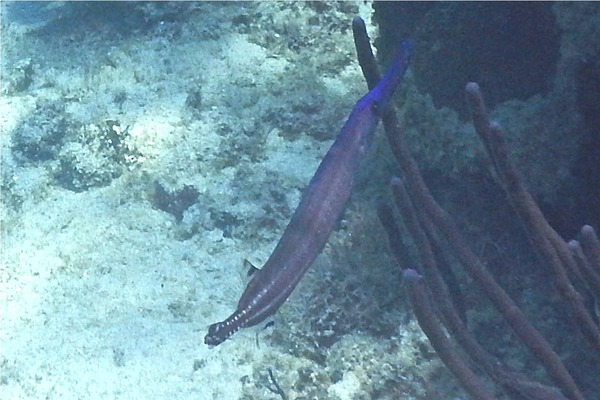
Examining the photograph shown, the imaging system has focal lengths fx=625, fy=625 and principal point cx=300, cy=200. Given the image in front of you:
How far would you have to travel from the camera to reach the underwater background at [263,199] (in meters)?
2.98

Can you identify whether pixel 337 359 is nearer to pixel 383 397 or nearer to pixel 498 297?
pixel 383 397

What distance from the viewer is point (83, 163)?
4.33 metres

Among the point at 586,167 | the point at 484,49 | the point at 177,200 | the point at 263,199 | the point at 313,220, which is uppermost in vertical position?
the point at 484,49

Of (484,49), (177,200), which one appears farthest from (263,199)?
(484,49)

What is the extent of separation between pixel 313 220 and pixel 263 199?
4.23 ft

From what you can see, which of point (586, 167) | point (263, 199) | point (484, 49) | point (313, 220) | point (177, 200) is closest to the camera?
point (313, 220)

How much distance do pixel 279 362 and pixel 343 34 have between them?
3.01m

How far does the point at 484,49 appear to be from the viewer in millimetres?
3350

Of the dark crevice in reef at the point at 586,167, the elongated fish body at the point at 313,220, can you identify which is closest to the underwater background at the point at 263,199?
the dark crevice in reef at the point at 586,167

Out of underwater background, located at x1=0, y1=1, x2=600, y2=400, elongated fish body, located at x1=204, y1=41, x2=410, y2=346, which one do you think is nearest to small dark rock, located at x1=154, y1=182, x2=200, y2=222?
underwater background, located at x1=0, y1=1, x2=600, y2=400

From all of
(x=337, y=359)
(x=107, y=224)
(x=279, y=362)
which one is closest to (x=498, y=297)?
(x=337, y=359)

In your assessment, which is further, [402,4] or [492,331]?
[402,4]

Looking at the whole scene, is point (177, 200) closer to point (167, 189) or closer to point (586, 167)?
point (167, 189)

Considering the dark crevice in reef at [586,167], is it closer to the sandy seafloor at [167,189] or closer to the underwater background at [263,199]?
the underwater background at [263,199]
